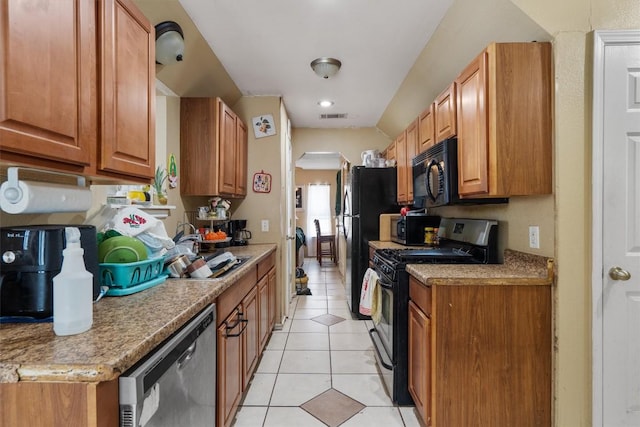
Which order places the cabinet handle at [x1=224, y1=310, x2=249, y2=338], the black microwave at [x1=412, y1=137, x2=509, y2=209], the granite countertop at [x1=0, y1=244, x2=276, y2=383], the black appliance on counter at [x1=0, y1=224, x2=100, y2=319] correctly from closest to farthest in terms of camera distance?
the granite countertop at [x1=0, y1=244, x2=276, y2=383]
the black appliance on counter at [x1=0, y1=224, x2=100, y2=319]
the cabinet handle at [x1=224, y1=310, x2=249, y2=338]
the black microwave at [x1=412, y1=137, x2=509, y2=209]

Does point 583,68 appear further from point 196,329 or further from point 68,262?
point 68,262

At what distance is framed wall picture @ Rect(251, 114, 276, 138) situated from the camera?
3.41 m

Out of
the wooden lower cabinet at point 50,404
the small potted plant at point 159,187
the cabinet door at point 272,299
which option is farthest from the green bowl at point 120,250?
the cabinet door at point 272,299

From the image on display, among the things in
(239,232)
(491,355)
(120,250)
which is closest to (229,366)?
(120,250)

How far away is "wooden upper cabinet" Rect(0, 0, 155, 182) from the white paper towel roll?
9 cm

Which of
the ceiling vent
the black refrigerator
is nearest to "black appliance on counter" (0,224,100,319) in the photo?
the black refrigerator

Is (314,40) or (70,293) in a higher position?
(314,40)

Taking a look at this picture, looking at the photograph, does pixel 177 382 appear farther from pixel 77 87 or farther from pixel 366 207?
pixel 366 207

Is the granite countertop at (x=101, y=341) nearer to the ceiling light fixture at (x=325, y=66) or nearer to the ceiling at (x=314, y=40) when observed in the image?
the ceiling at (x=314, y=40)

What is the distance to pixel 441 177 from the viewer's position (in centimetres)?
220

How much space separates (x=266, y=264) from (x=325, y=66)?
1737 mm

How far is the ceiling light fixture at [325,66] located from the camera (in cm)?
265

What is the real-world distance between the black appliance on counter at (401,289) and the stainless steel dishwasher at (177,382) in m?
1.11

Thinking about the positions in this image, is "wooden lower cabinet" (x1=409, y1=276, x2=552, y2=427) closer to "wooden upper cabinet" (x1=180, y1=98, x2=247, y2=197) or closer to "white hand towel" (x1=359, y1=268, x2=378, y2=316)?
"white hand towel" (x1=359, y1=268, x2=378, y2=316)
